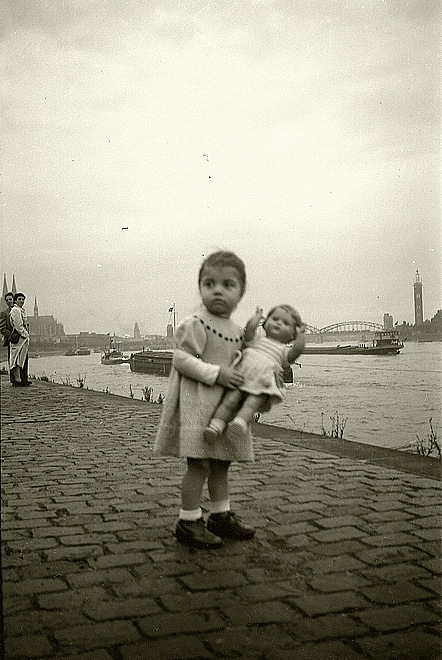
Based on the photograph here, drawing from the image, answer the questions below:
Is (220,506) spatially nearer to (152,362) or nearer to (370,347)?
(152,362)

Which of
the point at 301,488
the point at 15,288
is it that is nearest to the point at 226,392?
the point at 15,288

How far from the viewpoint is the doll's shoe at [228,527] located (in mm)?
2547

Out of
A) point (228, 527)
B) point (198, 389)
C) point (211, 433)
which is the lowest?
point (228, 527)

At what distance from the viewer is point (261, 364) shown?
1.70 meters

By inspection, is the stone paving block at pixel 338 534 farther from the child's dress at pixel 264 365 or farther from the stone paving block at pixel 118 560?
the child's dress at pixel 264 365

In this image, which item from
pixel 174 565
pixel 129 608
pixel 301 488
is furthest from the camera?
pixel 301 488

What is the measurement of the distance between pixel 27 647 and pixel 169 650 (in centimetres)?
37

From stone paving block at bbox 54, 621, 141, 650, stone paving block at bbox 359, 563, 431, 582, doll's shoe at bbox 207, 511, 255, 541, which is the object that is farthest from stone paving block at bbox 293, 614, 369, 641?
doll's shoe at bbox 207, 511, 255, 541

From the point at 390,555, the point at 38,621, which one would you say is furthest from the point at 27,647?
the point at 390,555

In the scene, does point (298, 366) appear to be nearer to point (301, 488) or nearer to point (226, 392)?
point (226, 392)

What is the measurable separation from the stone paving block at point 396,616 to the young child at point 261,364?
2.17 feet

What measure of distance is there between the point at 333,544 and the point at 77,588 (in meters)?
0.95

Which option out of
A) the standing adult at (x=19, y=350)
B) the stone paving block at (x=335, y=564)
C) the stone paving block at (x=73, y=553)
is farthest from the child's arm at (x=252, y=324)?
the stone paving block at (x=73, y=553)

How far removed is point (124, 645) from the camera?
5.90 feet
